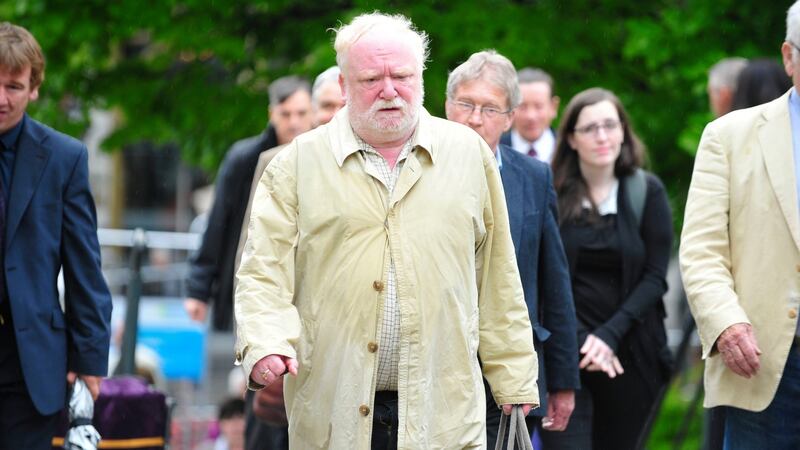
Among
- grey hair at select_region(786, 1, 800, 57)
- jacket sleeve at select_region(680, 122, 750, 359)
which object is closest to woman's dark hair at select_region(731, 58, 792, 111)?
jacket sleeve at select_region(680, 122, 750, 359)

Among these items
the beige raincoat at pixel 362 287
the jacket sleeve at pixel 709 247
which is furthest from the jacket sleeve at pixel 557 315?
the beige raincoat at pixel 362 287

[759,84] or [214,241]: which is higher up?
[759,84]

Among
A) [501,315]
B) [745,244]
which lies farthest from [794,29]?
[501,315]

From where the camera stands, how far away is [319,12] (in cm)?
1352

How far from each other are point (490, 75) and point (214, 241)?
3.18 meters

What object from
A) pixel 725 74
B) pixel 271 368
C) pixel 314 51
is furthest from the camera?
pixel 314 51

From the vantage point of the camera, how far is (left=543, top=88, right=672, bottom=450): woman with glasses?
7.56 m

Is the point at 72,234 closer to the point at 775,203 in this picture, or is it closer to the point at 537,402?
the point at 537,402

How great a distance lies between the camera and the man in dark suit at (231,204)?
9383 millimetres

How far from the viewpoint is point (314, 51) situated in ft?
42.7

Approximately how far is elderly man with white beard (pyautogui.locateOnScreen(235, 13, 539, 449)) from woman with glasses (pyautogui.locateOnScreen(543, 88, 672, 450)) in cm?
187

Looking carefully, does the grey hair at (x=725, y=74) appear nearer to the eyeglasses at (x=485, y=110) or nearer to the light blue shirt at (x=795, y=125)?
the light blue shirt at (x=795, y=125)

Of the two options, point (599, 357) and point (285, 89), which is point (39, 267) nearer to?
point (599, 357)

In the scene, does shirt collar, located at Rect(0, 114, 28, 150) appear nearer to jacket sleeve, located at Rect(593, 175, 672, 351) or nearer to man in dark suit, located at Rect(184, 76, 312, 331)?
jacket sleeve, located at Rect(593, 175, 672, 351)
